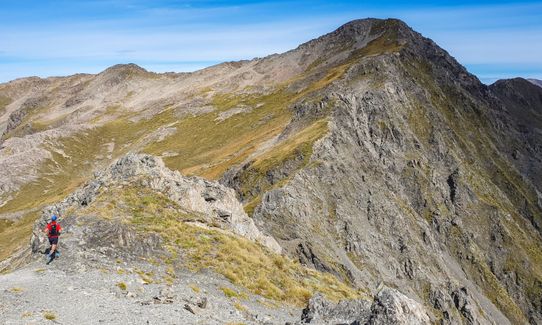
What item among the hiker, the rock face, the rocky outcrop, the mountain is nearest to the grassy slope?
the mountain

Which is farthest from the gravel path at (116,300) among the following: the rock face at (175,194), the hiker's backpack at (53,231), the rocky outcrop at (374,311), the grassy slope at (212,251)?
the rock face at (175,194)

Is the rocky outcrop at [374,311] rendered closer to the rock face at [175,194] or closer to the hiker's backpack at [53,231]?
the rock face at [175,194]

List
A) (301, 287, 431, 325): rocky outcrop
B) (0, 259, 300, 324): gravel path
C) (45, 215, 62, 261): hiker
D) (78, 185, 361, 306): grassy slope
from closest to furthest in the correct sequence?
(0, 259, 300, 324): gravel path
(301, 287, 431, 325): rocky outcrop
(45, 215, 62, 261): hiker
(78, 185, 361, 306): grassy slope

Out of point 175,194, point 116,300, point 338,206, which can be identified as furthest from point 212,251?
point 338,206

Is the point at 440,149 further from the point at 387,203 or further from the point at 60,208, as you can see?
the point at 60,208

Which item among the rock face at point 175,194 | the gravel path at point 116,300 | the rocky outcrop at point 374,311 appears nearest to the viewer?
the gravel path at point 116,300

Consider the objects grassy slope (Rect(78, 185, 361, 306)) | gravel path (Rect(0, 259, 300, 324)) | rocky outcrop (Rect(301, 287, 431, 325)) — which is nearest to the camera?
gravel path (Rect(0, 259, 300, 324))

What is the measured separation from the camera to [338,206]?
263ft

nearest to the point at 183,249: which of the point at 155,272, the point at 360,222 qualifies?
the point at 155,272

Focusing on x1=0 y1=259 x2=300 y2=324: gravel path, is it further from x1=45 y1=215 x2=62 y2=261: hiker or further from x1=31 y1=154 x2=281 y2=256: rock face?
x1=31 y1=154 x2=281 y2=256: rock face

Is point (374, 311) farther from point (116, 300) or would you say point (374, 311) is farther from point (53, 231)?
point (53, 231)

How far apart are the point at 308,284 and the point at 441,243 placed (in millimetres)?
79056

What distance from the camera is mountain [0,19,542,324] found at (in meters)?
31.4

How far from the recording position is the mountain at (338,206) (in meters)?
31.4
